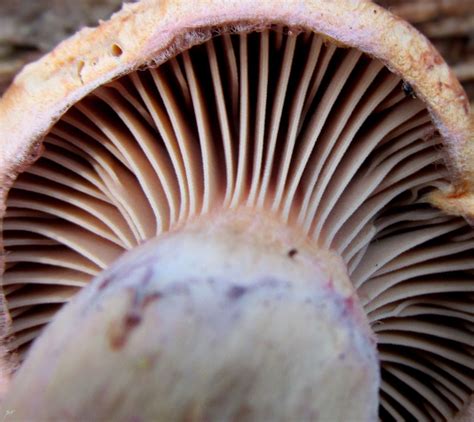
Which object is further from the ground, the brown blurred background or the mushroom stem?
the brown blurred background

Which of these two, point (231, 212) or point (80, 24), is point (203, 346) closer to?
point (231, 212)

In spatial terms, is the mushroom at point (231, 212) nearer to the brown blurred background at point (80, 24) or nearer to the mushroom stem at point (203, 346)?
the mushroom stem at point (203, 346)

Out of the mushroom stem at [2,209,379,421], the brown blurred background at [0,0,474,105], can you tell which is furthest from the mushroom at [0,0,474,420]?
the brown blurred background at [0,0,474,105]

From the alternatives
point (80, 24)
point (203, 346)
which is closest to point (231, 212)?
point (203, 346)

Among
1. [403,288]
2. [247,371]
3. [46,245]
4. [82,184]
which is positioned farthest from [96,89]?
[403,288]

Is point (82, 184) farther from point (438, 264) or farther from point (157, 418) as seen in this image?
point (438, 264)

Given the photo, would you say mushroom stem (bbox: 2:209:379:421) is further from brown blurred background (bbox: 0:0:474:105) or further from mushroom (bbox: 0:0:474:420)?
brown blurred background (bbox: 0:0:474:105)

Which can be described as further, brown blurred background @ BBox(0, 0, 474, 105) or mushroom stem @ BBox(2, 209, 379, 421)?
brown blurred background @ BBox(0, 0, 474, 105)
